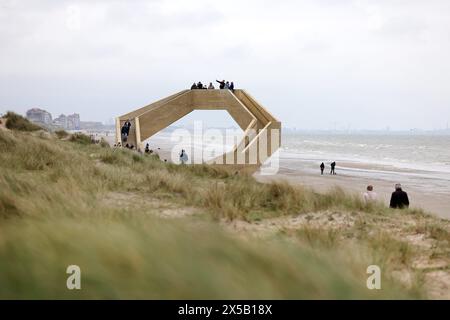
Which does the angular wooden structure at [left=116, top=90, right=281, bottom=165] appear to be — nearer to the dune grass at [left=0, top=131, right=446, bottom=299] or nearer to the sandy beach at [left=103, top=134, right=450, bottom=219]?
the sandy beach at [left=103, top=134, right=450, bottom=219]

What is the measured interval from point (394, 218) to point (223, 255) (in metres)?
4.98

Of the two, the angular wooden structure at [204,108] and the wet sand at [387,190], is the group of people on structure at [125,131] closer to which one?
the angular wooden structure at [204,108]

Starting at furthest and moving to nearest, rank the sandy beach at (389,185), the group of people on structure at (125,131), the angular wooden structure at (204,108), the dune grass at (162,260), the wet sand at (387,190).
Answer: the group of people on structure at (125,131), the angular wooden structure at (204,108), the sandy beach at (389,185), the wet sand at (387,190), the dune grass at (162,260)

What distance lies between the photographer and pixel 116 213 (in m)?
4.45

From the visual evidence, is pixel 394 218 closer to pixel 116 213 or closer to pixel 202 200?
pixel 202 200

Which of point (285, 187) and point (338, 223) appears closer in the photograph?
point (338, 223)

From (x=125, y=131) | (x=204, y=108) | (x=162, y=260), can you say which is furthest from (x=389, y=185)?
(x=162, y=260)

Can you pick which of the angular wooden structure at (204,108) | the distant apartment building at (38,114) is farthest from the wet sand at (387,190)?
the distant apartment building at (38,114)

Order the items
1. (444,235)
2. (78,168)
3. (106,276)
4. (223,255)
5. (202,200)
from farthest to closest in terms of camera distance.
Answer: (78,168) < (202,200) < (444,235) < (223,255) < (106,276)

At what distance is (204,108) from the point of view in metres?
22.6

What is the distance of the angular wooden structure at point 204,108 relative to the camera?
65.9 ft

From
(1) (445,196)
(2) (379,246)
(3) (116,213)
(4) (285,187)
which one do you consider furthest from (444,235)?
(1) (445,196)

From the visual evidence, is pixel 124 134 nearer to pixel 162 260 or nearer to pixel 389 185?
pixel 389 185

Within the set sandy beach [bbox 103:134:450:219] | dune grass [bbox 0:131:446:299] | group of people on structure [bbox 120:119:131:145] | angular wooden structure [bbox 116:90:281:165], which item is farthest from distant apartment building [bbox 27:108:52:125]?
dune grass [bbox 0:131:446:299]
